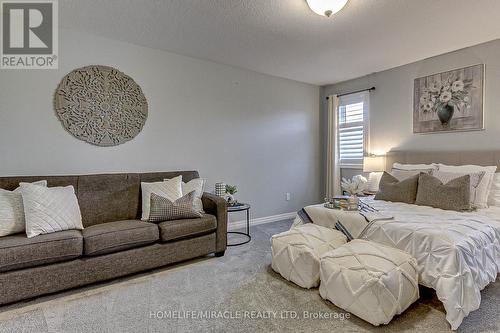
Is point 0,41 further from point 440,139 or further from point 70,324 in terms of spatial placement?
point 440,139

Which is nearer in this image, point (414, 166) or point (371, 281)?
point (371, 281)

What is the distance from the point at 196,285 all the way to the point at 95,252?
0.90 m

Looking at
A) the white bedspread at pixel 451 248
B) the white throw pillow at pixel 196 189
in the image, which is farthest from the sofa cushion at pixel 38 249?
the white bedspread at pixel 451 248

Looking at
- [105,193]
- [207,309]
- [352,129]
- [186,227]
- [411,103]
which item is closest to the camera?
[207,309]

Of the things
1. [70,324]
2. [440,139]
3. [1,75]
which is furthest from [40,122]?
[440,139]

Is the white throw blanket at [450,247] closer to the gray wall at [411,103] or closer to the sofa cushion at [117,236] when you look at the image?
the gray wall at [411,103]

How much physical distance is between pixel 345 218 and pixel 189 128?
2334 mm

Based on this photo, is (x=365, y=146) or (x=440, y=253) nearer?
(x=440, y=253)

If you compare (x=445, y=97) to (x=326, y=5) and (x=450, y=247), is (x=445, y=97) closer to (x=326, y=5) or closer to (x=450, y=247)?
A: (x=326, y=5)

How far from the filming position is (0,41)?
2.73m

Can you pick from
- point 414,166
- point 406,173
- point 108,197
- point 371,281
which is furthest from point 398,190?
point 108,197

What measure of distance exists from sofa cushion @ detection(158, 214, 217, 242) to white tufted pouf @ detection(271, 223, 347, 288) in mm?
760

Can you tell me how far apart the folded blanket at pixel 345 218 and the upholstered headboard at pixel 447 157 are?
1.45 metres

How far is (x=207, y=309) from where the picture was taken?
204 cm
